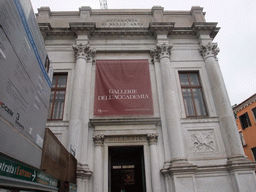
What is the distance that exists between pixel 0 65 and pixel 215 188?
9761mm

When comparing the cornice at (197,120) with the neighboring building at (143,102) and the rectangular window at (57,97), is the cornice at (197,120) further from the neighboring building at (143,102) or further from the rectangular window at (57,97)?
the rectangular window at (57,97)

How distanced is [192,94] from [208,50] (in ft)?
10.0

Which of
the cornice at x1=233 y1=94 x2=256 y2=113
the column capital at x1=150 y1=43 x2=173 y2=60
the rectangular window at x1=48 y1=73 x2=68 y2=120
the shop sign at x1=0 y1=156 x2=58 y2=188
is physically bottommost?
the shop sign at x1=0 y1=156 x2=58 y2=188

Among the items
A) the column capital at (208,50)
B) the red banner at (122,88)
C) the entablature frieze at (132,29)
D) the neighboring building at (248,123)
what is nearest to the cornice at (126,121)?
the red banner at (122,88)

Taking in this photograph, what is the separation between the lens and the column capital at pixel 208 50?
12.0 metres

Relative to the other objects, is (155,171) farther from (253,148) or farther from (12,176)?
(253,148)

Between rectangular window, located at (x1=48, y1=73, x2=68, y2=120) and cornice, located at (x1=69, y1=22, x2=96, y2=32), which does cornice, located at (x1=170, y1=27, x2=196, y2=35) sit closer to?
cornice, located at (x1=69, y1=22, x2=96, y2=32)

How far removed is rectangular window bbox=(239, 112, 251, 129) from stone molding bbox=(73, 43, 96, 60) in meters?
16.4

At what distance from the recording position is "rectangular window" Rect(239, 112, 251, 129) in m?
19.2

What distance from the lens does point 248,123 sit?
755 inches

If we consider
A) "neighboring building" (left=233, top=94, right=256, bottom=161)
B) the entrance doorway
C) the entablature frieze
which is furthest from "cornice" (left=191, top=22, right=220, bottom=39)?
"neighboring building" (left=233, top=94, right=256, bottom=161)

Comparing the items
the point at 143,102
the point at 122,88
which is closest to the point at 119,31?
the point at 122,88

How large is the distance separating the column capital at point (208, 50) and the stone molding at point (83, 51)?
6.82 meters

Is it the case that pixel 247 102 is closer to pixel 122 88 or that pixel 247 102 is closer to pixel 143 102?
pixel 143 102
